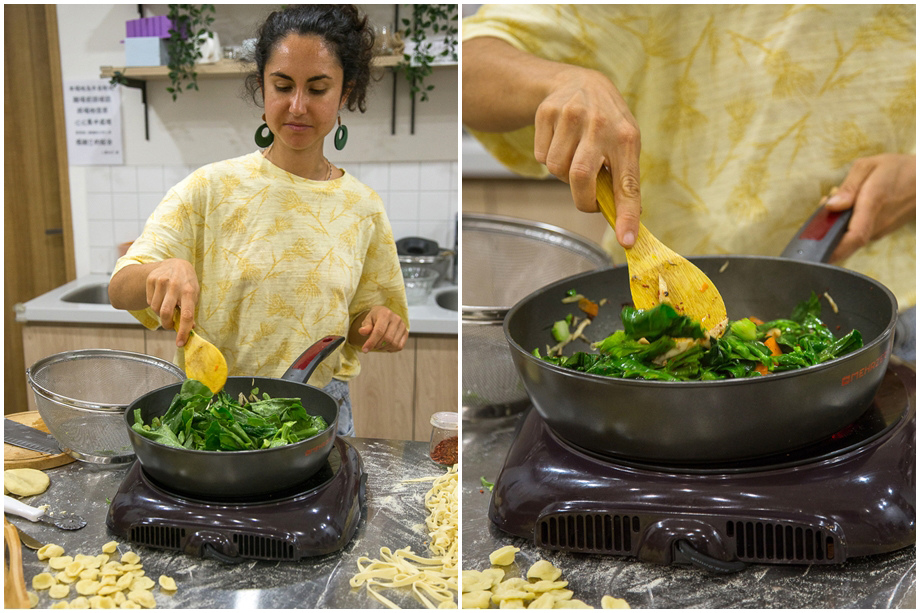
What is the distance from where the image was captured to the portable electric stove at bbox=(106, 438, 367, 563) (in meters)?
0.65

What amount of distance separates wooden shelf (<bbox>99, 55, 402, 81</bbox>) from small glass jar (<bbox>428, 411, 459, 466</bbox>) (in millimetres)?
494

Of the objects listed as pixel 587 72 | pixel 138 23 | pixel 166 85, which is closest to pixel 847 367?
pixel 587 72

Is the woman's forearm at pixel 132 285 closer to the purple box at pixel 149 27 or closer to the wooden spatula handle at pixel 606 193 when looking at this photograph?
the wooden spatula handle at pixel 606 193

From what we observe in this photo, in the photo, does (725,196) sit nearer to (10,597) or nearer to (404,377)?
(404,377)

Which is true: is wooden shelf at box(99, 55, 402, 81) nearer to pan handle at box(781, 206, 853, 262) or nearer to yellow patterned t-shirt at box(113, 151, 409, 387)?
yellow patterned t-shirt at box(113, 151, 409, 387)

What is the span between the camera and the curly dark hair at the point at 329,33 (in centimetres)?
84

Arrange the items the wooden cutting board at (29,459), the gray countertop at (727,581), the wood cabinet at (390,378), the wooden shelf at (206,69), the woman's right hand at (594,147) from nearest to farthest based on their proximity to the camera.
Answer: the gray countertop at (727,581) → the woman's right hand at (594,147) → the wooden cutting board at (29,459) → the wooden shelf at (206,69) → the wood cabinet at (390,378)

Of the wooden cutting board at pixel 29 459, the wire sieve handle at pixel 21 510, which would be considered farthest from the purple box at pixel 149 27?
the wire sieve handle at pixel 21 510

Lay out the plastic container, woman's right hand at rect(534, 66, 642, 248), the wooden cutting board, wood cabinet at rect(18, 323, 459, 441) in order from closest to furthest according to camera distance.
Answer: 1. woman's right hand at rect(534, 66, 642, 248)
2. the wooden cutting board
3. wood cabinet at rect(18, 323, 459, 441)
4. the plastic container

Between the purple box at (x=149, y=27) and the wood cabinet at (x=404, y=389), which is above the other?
the purple box at (x=149, y=27)

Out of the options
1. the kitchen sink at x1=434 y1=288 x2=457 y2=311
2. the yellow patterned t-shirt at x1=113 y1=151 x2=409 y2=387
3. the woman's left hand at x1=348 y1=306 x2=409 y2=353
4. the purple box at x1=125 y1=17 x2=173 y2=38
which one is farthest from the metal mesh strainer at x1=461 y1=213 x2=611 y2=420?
the purple box at x1=125 y1=17 x2=173 y2=38

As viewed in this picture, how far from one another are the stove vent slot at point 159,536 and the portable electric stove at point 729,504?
0.31 m

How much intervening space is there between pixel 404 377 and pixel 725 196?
2.04ft

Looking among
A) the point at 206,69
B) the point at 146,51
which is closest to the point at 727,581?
the point at 206,69
